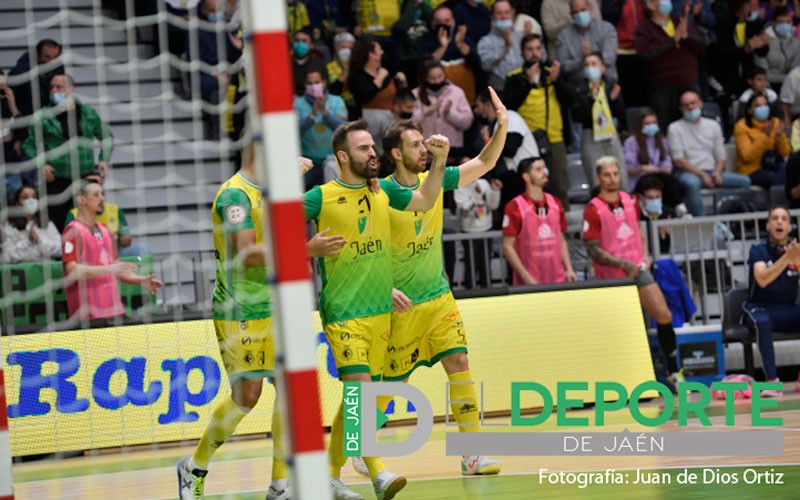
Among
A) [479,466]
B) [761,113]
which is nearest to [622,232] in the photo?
[761,113]

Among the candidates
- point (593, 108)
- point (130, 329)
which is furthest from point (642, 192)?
point (130, 329)

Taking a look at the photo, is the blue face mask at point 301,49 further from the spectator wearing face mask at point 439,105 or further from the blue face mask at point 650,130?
the blue face mask at point 650,130

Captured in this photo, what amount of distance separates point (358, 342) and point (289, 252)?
14.3 ft

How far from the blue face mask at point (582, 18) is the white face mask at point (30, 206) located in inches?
292

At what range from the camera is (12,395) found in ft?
41.0

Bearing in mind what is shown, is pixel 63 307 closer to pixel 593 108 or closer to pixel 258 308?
pixel 258 308

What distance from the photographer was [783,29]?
18609 millimetres

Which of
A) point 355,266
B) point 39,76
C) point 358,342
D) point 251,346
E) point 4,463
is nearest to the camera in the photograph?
point 4,463

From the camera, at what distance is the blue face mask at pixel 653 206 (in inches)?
619

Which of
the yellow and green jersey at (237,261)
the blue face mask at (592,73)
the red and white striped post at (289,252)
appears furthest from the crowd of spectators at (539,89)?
the red and white striped post at (289,252)

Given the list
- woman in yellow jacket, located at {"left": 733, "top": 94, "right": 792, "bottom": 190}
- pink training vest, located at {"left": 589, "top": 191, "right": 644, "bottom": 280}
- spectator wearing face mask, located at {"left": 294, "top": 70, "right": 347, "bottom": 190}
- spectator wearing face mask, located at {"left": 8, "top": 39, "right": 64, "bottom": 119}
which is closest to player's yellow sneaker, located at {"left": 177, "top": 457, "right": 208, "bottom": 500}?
spectator wearing face mask, located at {"left": 8, "top": 39, "right": 64, "bottom": 119}

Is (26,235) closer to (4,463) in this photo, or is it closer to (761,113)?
(4,463)

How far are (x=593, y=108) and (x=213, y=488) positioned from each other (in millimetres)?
8258

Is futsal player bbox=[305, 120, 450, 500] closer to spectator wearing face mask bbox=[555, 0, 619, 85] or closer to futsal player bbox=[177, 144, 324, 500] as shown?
futsal player bbox=[177, 144, 324, 500]
